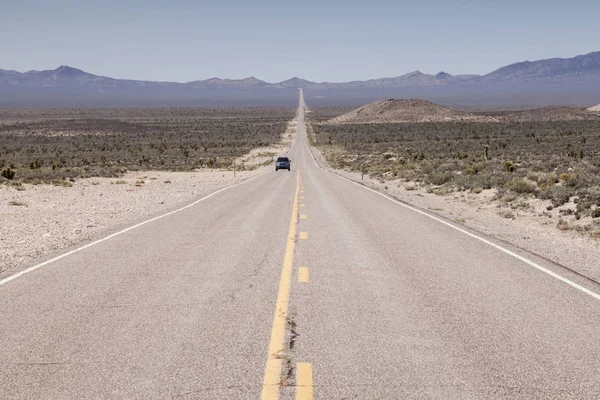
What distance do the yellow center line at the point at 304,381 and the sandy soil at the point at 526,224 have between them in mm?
6256

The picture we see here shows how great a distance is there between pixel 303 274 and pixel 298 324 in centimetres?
265

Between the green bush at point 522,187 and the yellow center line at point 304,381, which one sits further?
the green bush at point 522,187

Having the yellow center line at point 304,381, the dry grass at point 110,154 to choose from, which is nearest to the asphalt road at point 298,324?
the yellow center line at point 304,381

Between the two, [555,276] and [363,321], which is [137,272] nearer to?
[363,321]

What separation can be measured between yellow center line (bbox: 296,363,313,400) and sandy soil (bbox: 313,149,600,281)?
626cm

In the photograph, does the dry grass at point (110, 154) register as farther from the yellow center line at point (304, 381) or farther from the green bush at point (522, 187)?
the yellow center line at point (304, 381)

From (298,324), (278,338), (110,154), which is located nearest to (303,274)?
(298,324)

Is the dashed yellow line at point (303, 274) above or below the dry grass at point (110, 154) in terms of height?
above

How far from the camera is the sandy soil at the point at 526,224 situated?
11.9m

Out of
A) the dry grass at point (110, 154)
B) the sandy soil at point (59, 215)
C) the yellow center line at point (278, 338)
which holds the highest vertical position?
the yellow center line at point (278, 338)

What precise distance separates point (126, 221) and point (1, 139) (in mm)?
90459

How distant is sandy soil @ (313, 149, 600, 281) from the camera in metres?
11.9

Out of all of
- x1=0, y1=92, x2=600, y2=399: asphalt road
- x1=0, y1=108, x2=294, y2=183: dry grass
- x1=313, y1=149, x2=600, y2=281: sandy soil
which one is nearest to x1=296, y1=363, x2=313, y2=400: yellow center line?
x1=0, y1=92, x2=600, y2=399: asphalt road

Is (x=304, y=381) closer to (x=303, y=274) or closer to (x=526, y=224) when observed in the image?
(x=303, y=274)
